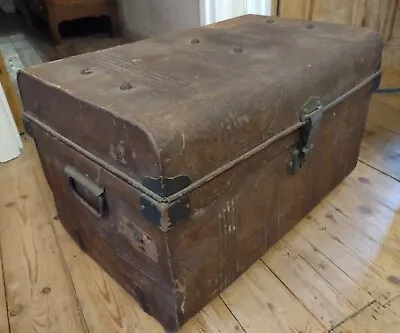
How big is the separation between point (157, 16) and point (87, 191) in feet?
5.94

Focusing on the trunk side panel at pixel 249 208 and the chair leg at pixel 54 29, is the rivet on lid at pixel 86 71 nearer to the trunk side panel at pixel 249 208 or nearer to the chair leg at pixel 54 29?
the trunk side panel at pixel 249 208

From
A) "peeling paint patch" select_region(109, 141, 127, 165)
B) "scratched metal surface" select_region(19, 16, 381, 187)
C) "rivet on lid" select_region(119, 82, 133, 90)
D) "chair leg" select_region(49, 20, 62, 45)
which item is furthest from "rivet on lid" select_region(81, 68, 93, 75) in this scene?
"chair leg" select_region(49, 20, 62, 45)

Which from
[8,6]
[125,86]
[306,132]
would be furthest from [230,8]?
[8,6]

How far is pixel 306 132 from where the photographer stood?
889 mm

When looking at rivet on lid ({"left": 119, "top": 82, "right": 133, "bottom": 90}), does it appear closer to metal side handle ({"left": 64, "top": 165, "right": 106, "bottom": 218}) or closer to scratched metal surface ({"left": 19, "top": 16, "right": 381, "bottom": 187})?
scratched metal surface ({"left": 19, "top": 16, "right": 381, "bottom": 187})

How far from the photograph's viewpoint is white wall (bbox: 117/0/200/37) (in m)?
1.99

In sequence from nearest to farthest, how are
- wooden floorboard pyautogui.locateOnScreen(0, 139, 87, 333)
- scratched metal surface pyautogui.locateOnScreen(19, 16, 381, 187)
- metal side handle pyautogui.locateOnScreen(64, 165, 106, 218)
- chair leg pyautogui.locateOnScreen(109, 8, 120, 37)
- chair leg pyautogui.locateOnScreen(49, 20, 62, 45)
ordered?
scratched metal surface pyautogui.locateOnScreen(19, 16, 381, 187) → metal side handle pyautogui.locateOnScreen(64, 165, 106, 218) → wooden floorboard pyautogui.locateOnScreen(0, 139, 87, 333) → chair leg pyautogui.locateOnScreen(49, 20, 62, 45) → chair leg pyautogui.locateOnScreen(109, 8, 120, 37)

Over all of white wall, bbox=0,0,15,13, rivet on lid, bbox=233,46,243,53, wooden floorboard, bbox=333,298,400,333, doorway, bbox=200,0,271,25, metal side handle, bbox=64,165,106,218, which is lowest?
wooden floorboard, bbox=333,298,400,333

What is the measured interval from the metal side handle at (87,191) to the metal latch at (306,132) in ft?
1.41

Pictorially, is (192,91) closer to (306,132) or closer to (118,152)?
(118,152)

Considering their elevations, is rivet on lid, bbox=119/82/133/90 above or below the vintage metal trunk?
above

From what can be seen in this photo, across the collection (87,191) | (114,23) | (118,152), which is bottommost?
(114,23)

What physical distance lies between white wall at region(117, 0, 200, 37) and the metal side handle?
130 cm

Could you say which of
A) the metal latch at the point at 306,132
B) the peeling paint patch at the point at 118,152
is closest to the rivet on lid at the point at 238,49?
the metal latch at the point at 306,132
